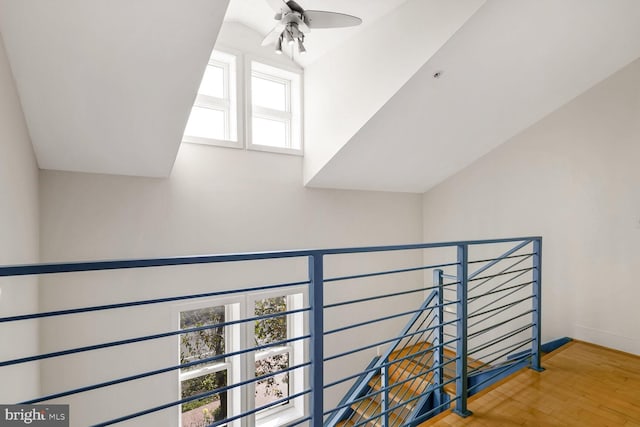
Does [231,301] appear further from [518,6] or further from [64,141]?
[518,6]

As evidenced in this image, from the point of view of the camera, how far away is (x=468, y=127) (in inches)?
145

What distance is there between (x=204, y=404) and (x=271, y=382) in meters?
0.80

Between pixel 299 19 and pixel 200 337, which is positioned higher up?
pixel 299 19

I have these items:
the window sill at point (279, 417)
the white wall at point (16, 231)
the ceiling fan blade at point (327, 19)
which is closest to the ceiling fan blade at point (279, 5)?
the ceiling fan blade at point (327, 19)

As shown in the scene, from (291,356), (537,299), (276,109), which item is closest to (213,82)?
(276,109)

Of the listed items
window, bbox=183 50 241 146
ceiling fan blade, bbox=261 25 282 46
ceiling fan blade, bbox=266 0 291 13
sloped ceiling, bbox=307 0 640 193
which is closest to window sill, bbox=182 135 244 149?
window, bbox=183 50 241 146

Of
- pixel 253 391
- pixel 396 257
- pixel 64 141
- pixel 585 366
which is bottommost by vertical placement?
pixel 253 391

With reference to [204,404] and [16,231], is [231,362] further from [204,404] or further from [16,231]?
[16,231]

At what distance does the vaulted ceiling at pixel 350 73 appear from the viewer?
179 cm

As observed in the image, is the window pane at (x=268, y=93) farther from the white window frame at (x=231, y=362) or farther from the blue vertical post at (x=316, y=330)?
the blue vertical post at (x=316, y=330)

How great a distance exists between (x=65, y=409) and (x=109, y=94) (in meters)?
1.74

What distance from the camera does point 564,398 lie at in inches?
93.5

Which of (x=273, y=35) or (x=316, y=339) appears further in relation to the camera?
(x=273, y=35)

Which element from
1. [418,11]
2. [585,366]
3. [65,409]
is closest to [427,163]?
[418,11]
